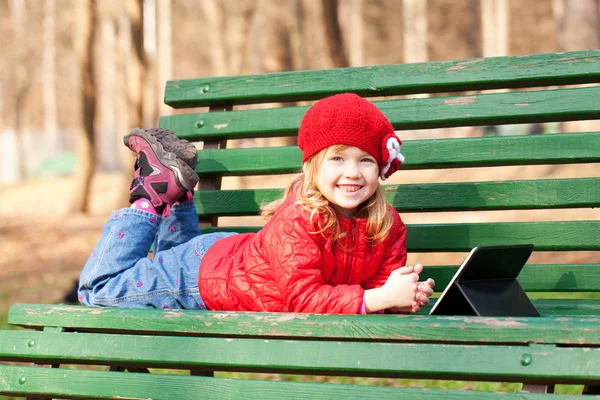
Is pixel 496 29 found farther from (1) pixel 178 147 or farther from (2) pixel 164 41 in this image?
(1) pixel 178 147

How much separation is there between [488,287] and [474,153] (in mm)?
907

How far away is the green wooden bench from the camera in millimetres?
2176

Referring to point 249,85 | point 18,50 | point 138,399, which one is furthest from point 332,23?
point 18,50

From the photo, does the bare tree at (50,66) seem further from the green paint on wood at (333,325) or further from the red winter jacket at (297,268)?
the green paint on wood at (333,325)

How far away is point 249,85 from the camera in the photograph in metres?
3.79

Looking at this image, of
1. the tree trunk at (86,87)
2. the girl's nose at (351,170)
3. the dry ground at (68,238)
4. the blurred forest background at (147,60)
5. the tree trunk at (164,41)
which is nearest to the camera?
the girl's nose at (351,170)

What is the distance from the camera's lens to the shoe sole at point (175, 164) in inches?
128

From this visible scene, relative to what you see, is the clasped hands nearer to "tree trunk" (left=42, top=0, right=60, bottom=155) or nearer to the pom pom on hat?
the pom pom on hat

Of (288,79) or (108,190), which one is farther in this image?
(108,190)

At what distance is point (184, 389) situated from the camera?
244 cm

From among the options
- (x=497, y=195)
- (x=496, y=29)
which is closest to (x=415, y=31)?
(x=496, y=29)

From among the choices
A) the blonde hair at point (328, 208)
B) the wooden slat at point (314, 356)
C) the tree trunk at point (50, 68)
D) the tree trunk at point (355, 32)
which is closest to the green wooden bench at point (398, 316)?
the wooden slat at point (314, 356)

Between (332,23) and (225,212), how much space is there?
6.83m

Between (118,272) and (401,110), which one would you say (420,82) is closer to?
(401,110)
